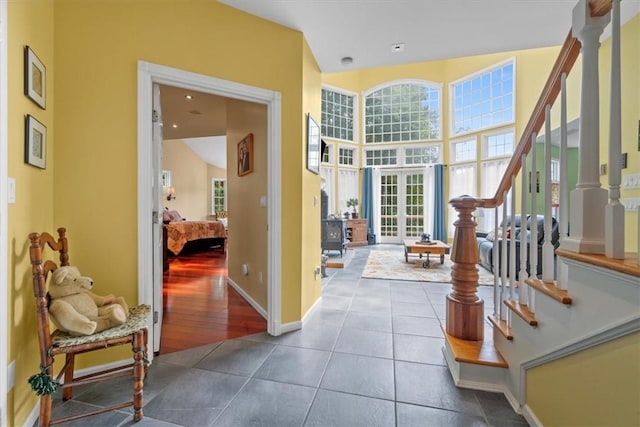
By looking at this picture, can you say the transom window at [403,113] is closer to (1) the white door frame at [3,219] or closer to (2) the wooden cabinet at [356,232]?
(2) the wooden cabinet at [356,232]

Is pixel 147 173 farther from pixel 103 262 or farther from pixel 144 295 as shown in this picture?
pixel 144 295

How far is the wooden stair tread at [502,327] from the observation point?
5.23 feet

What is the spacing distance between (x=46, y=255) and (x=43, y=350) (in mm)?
601

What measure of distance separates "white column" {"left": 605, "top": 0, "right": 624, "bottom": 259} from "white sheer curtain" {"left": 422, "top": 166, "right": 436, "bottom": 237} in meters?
7.31

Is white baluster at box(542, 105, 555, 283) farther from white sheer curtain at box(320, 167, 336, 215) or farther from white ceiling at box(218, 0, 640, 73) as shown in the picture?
white sheer curtain at box(320, 167, 336, 215)

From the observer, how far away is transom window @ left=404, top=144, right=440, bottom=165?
8136 mm

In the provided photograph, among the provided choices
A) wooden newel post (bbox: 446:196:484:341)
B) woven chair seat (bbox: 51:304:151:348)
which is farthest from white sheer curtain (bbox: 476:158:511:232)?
woven chair seat (bbox: 51:304:151:348)

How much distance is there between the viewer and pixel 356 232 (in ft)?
26.3

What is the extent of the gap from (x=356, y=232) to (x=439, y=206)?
2.32m

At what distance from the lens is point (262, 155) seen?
9.31 feet

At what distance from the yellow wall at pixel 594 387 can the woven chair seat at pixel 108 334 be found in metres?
1.92

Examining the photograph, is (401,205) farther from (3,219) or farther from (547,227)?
(3,219)

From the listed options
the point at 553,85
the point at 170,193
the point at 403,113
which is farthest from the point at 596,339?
the point at 170,193

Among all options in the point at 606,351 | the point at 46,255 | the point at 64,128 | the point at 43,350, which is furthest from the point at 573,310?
the point at 64,128
